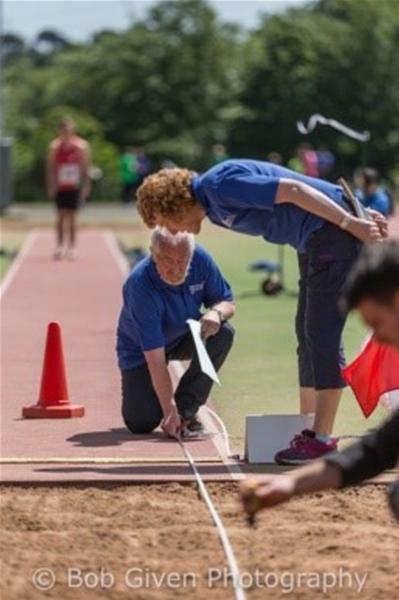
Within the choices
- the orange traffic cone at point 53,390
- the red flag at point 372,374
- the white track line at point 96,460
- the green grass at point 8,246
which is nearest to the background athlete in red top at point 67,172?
the green grass at point 8,246

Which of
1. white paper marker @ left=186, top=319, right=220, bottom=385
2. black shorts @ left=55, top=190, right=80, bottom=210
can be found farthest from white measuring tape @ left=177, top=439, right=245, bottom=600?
black shorts @ left=55, top=190, right=80, bottom=210

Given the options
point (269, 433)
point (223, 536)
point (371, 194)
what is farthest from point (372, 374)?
point (371, 194)

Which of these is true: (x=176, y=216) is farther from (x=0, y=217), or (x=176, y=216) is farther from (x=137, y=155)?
(x=137, y=155)

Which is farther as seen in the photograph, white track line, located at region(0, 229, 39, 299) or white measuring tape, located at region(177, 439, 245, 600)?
white track line, located at region(0, 229, 39, 299)

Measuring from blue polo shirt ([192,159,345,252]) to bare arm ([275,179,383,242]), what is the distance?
0.06m

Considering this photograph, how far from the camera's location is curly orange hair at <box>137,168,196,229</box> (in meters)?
10.2

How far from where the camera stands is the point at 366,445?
21.2 feet

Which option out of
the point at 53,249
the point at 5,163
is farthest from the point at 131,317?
the point at 5,163

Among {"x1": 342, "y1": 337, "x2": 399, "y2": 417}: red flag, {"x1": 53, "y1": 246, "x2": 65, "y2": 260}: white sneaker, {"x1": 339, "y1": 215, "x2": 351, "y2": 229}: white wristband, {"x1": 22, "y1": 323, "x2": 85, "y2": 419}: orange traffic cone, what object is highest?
{"x1": 339, "y1": 215, "x2": 351, "y2": 229}: white wristband

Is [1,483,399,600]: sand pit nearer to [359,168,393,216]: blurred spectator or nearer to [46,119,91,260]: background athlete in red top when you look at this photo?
[359,168,393,216]: blurred spectator

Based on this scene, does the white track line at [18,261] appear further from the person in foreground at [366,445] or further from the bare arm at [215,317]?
the person in foreground at [366,445]

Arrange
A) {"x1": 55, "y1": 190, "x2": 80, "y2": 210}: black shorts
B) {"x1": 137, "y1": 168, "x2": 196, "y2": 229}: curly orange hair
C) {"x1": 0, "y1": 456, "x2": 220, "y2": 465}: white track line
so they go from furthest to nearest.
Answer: {"x1": 55, "y1": 190, "x2": 80, "y2": 210}: black shorts → {"x1": 0, "y1": 456, "x2": 220, "y2": 465}: white track line → {"x1": 137, "y1": 168, "x2": 196, "y2": 229}: curly orange hair

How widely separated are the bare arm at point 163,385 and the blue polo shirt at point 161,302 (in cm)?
12

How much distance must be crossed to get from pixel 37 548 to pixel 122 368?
11.2ft
